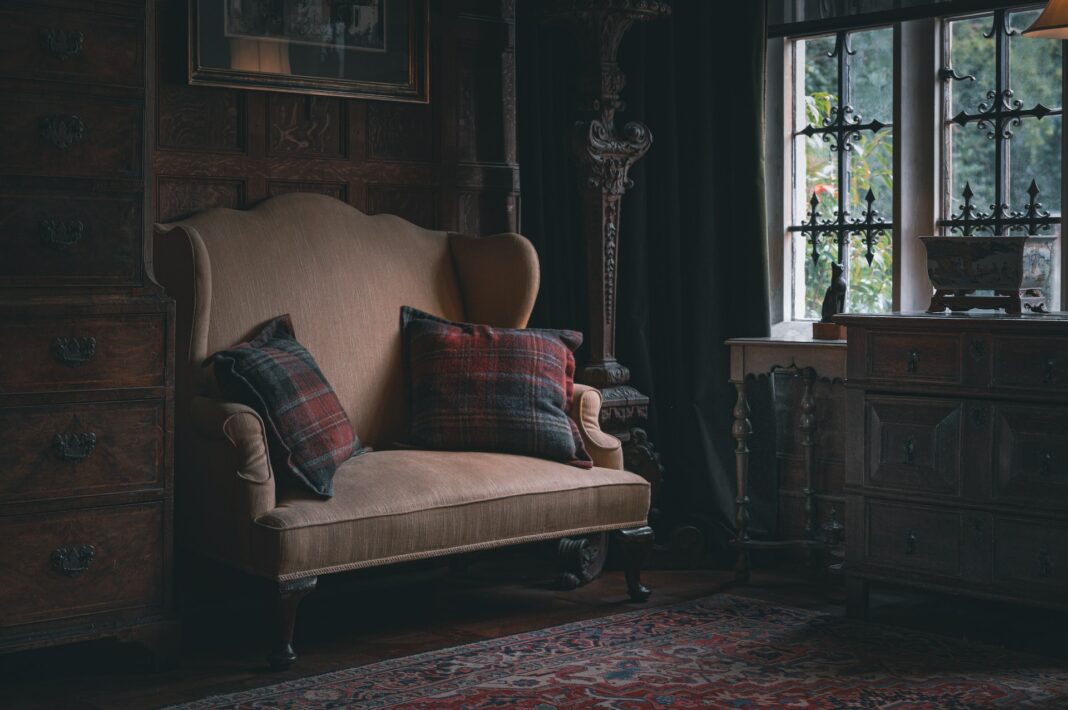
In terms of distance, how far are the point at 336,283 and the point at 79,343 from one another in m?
0.93

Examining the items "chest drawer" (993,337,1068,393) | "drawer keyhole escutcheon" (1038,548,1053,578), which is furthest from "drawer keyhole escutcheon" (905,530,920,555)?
"chest drawer" (993,337,1068,393)

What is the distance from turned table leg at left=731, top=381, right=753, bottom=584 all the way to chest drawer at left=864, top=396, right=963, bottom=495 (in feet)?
1.98

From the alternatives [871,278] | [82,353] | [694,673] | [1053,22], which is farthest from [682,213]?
[82,353]

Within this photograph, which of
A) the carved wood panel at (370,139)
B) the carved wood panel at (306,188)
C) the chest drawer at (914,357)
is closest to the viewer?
the chest drawer at (914,357)

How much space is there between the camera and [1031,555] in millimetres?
3273

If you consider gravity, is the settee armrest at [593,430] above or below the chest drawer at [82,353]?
below

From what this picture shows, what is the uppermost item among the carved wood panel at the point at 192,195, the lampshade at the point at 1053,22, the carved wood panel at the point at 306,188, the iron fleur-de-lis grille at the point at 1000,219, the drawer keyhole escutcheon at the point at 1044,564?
the lampshade at the point at 1053,22

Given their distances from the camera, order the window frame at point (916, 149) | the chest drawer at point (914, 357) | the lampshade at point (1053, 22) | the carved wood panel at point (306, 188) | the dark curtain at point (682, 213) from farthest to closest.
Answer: the dark curtain at point (682, 213)
the window frame at point (916, 149)
the carved wood panel at point (306, 188)
the chest drawer at point (914, 357)
the lampshade at point (1053, 22)

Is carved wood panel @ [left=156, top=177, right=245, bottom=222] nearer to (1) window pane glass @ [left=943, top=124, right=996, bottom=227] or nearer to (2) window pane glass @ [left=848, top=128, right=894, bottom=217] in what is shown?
(2) window pane glass @ [left=848, top=128, right=894, bottom=217]

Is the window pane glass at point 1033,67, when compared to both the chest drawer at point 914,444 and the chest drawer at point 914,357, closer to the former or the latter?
the chest drawer at point 914,357

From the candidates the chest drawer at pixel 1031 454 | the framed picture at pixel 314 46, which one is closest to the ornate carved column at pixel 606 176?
the framed picture at pixel 314 46

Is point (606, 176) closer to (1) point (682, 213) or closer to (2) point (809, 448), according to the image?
(1) point (682, 213)

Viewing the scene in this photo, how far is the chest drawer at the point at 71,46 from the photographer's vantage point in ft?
9.73

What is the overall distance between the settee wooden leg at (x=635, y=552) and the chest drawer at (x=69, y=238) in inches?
59.1
